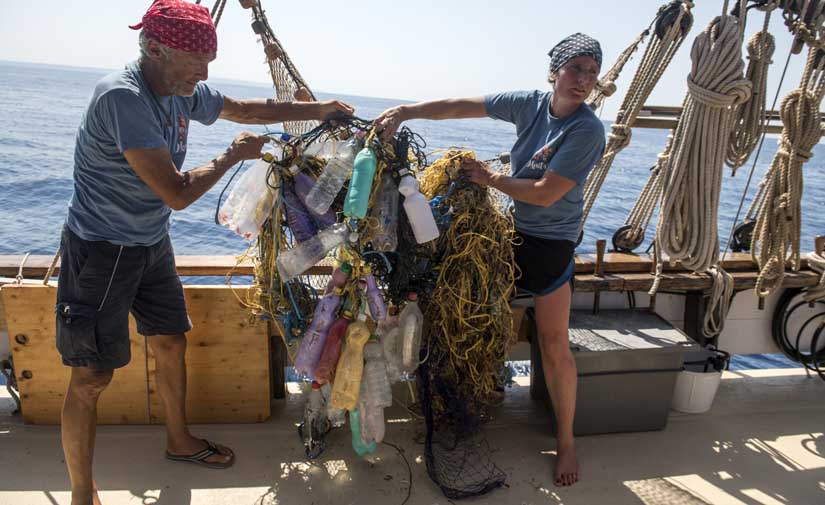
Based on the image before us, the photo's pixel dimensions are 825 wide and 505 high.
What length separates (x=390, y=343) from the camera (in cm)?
248

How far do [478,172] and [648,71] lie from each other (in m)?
1.50

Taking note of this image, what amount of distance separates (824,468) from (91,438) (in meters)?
3.04

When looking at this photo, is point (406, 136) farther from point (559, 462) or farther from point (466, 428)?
point (559, 462)

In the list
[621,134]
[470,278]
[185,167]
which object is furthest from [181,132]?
[185,167]

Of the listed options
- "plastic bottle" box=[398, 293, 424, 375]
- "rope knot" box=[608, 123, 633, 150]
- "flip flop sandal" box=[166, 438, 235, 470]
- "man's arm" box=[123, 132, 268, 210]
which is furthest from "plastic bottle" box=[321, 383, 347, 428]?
"rope knot" box=[608, 123, 633, 150]

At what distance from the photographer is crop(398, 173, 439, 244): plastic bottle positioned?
7.41 feet

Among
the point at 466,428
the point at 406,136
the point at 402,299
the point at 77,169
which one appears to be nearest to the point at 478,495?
the point at 466,428

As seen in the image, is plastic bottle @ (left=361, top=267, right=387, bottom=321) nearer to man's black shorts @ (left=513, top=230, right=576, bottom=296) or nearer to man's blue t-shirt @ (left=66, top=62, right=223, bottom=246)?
man's black shorts @ (left=513, top=230, right=576, bottom=296)

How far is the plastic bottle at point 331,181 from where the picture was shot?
7.48 feet

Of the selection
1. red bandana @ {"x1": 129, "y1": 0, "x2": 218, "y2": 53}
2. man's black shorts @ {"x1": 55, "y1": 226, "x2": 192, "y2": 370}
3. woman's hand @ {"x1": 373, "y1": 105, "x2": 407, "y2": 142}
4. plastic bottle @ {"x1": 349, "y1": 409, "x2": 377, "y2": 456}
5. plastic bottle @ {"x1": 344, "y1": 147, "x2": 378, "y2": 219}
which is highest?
red bandana @ {"x1": 129, "y1": 0, "x2": 218, "y2": 53}

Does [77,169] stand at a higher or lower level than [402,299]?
higher

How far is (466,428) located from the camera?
2648 millimetres

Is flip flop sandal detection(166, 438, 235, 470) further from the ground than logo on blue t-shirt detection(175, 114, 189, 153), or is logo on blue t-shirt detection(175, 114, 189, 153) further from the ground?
logo on blue t-shirt detection(175, 114, 189, 153)

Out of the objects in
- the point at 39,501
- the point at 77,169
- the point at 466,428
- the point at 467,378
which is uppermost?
the point at 77,169
